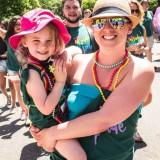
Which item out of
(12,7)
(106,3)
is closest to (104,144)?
(106,3)

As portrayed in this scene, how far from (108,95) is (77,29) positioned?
2.26 metres

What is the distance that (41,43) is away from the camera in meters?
2.17

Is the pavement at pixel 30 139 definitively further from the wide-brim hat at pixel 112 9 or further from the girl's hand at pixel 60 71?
the wide-brim hat at pixel 112 9

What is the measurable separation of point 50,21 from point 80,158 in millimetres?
960

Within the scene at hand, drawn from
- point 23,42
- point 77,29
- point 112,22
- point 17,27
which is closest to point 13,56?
point 17,27

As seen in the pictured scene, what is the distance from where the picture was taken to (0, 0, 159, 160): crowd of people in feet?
5.81

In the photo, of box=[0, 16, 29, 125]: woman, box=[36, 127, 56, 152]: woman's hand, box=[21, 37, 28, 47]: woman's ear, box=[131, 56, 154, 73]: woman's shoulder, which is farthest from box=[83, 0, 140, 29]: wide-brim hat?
box=[0, 16, 29, 125]: woman

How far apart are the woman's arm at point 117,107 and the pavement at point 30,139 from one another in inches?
101

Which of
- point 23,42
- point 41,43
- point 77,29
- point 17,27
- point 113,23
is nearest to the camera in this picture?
point 113,23

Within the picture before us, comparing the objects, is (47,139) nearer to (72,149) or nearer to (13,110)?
(72,149)

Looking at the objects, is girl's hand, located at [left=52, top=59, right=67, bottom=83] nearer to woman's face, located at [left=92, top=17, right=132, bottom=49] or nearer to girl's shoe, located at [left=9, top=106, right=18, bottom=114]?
woman's face, located at [left=92, top=17, right=132, bottom=49]

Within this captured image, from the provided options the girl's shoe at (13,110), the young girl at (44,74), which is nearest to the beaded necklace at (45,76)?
the young girl at (44,74)

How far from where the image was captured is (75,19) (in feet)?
13.3

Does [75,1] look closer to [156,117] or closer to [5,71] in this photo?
[156,117]
